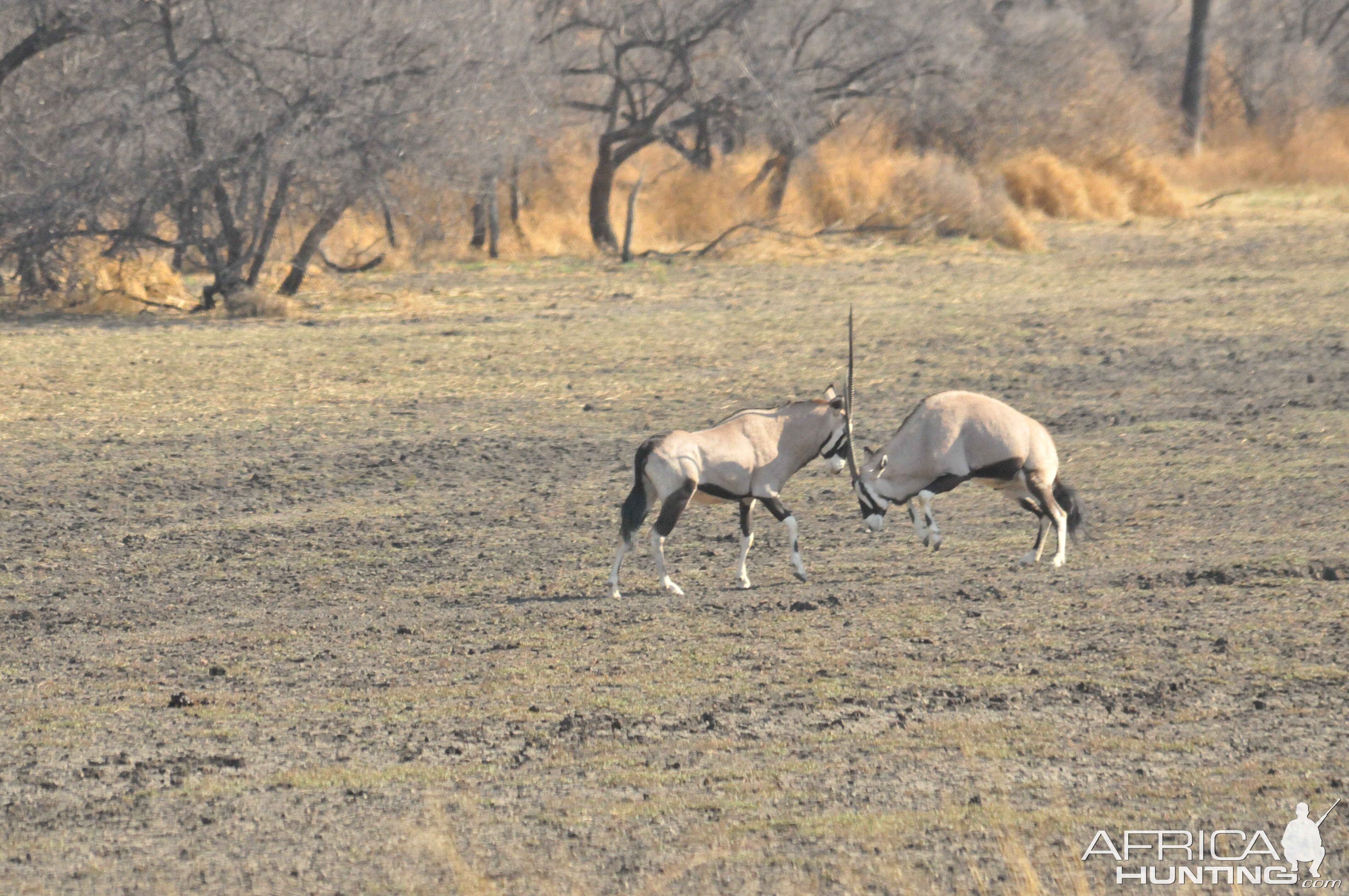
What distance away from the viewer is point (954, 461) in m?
8.62

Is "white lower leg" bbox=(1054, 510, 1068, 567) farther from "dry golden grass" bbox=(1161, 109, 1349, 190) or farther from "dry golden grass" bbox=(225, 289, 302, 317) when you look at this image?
"dry golden grass" bbox=(1161, 109, 1349, 190)

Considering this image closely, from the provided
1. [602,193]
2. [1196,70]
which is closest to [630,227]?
[602,193]

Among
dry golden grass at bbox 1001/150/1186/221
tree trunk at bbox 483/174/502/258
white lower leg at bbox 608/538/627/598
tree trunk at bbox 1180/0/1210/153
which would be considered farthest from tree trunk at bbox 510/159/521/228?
tree trunk at bbox 1180/0/1210/153

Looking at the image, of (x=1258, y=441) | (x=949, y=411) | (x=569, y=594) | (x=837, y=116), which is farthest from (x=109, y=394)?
(x=837, y=116)

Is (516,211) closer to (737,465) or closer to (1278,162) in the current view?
(737,465)

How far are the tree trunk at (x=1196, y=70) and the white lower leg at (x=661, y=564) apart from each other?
33426 millimetres

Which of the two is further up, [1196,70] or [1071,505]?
[1196,70]

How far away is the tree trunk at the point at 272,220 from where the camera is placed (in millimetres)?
18969

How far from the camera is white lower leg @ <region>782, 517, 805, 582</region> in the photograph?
845 cm

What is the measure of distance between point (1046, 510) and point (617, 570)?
7.65 feet

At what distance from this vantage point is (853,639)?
24.1 ft

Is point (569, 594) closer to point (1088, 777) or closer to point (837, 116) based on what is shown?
point (1088, 777)

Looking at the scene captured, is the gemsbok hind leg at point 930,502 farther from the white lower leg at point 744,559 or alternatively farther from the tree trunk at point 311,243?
the tree trunk at point 311,243

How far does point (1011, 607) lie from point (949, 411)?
4.18ft
